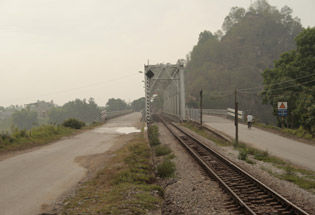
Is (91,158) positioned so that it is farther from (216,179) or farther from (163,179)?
(216,179)

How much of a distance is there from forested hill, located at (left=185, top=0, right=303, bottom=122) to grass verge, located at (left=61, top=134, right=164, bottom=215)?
79.3 metres

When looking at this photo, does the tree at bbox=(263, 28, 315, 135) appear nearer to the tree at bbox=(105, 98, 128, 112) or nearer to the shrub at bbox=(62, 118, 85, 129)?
the shrub at bbox=(62, 118, 85, 129)

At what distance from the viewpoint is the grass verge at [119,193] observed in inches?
232

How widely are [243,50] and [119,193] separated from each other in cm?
10656

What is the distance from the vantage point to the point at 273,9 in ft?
384

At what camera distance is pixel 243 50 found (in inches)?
4129

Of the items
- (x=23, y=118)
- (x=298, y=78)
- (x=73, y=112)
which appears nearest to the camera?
(x=298, y=78)

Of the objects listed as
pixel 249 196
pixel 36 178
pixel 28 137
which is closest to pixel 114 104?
pixel 28 137

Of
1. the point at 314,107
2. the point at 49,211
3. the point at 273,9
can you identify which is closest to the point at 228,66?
the point at 273,9

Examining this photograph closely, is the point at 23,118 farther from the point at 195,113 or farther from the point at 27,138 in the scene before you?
the point at 27,138

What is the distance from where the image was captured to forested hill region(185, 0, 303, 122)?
88.9 meters

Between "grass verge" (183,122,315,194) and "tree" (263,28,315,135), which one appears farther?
"tree" (263,28,315,135)

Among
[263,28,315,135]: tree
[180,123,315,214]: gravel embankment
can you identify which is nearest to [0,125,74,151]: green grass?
[180,123,315,214]: gravel embankment

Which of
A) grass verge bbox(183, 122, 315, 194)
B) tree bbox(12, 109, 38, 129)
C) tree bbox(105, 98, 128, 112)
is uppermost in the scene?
tree bbox(105, 98, 128, 112)
